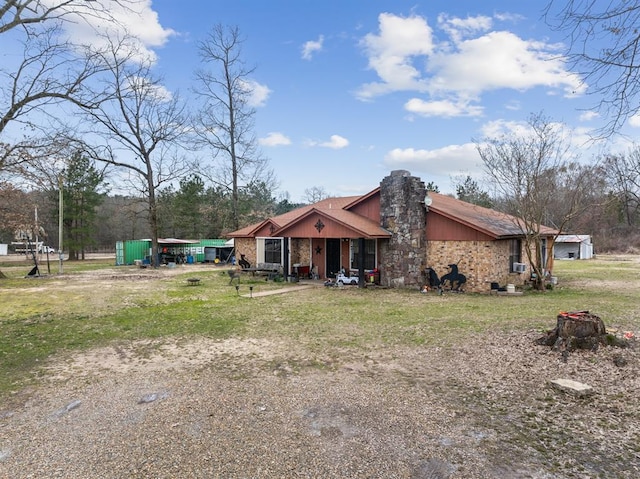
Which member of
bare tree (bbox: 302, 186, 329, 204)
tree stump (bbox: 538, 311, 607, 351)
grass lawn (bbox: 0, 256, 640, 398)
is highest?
bare tree (bbox: 302, 186, 329, 204)

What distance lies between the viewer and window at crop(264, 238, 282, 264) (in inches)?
825

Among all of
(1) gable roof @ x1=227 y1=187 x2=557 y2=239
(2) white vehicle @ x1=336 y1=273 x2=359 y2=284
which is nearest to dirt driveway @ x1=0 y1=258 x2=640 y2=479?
(1) gable roof @ x1=227 y1=187 x2=557 y2=239

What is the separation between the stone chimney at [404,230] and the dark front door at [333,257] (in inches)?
109

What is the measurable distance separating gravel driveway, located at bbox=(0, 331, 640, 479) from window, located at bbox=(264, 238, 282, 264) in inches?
559

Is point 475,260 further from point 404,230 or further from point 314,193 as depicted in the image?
point 314,193

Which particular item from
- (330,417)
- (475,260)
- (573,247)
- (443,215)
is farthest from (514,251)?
(573,247)

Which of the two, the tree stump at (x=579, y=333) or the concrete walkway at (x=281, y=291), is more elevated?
the tree stump at (x=579, y=333)

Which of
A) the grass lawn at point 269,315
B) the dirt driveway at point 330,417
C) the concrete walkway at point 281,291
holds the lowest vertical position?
the dirt driveway at point 330,417

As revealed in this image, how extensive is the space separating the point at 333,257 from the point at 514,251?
8.01 meters

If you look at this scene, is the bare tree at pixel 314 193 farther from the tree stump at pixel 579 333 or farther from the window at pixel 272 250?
the tree stump at pixel 579 333

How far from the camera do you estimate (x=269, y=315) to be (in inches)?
408

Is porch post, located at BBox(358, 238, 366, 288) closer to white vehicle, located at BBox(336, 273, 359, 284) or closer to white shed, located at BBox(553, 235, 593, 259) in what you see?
white vehicle, located at BBox(336, 273, 359, 284)

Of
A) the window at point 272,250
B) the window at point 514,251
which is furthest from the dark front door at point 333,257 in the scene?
the window at point 514,251

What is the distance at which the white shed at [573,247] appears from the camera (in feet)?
114
